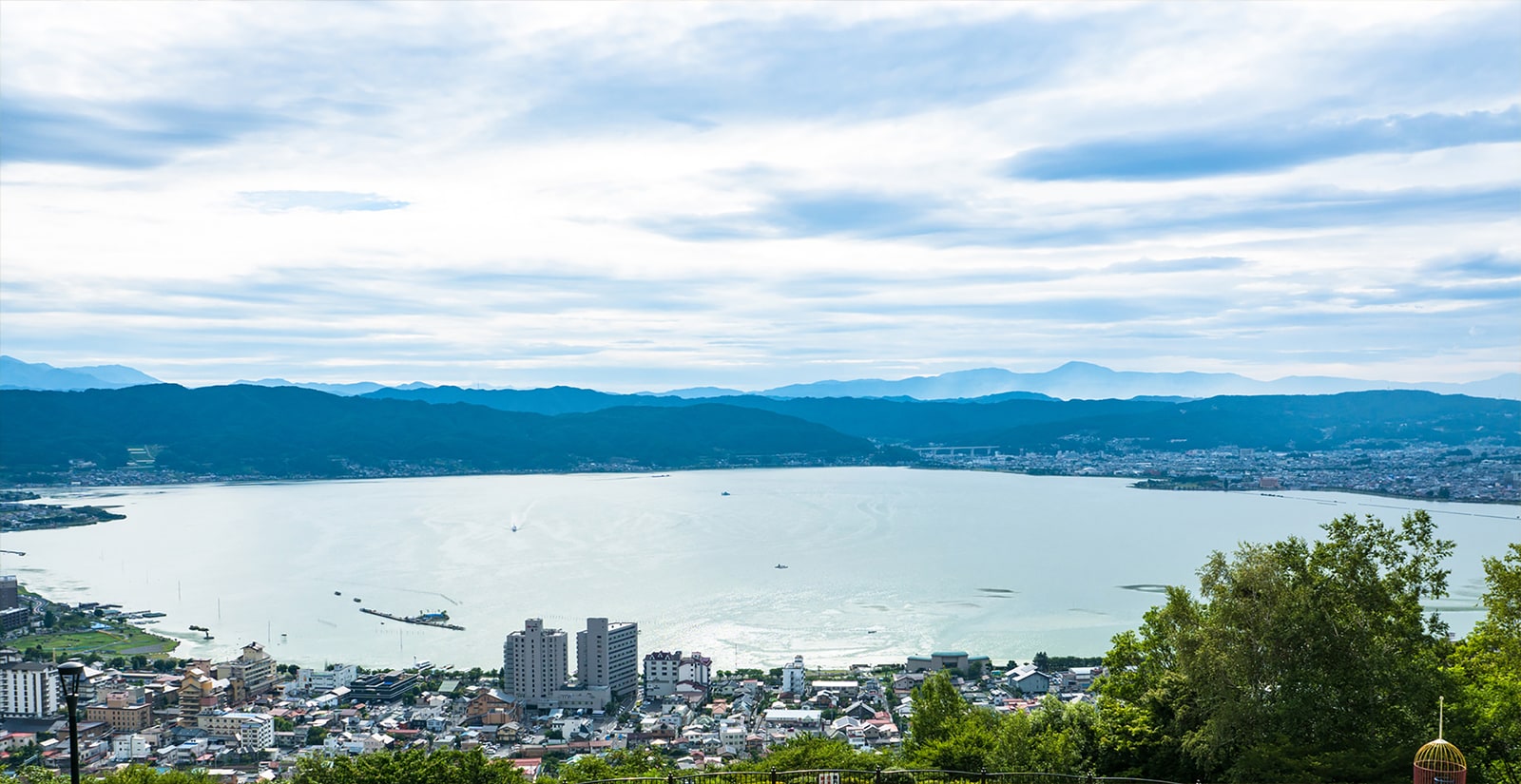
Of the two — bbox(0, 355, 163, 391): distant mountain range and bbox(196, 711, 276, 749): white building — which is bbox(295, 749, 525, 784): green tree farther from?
bbox(0, 355, 163, 391): distant mountain range

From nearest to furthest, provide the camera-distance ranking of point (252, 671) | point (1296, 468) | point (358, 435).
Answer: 1. point (252, 671)
2. point (1296, 468)
3. point (358, 435)

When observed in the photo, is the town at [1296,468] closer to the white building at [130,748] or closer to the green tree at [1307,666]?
→ the green tree at [1307,666]

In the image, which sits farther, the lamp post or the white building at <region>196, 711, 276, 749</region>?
the white building at <region>196, 711, 276, 749</region>

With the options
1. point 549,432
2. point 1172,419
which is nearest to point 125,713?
point 549,432

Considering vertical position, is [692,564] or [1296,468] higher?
[1296,468]

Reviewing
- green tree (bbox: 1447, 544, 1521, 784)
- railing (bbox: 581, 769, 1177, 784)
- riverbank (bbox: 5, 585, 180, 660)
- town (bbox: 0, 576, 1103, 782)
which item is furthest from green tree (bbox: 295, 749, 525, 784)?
riverbank (bbox: 5, 585, 180, 660)

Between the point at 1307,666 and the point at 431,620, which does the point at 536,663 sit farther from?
the point at 1307,666

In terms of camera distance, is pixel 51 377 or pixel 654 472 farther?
pixel 51 377

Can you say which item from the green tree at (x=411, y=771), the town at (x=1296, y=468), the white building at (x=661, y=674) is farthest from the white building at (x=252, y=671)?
the town at (x=1296, y=468)
